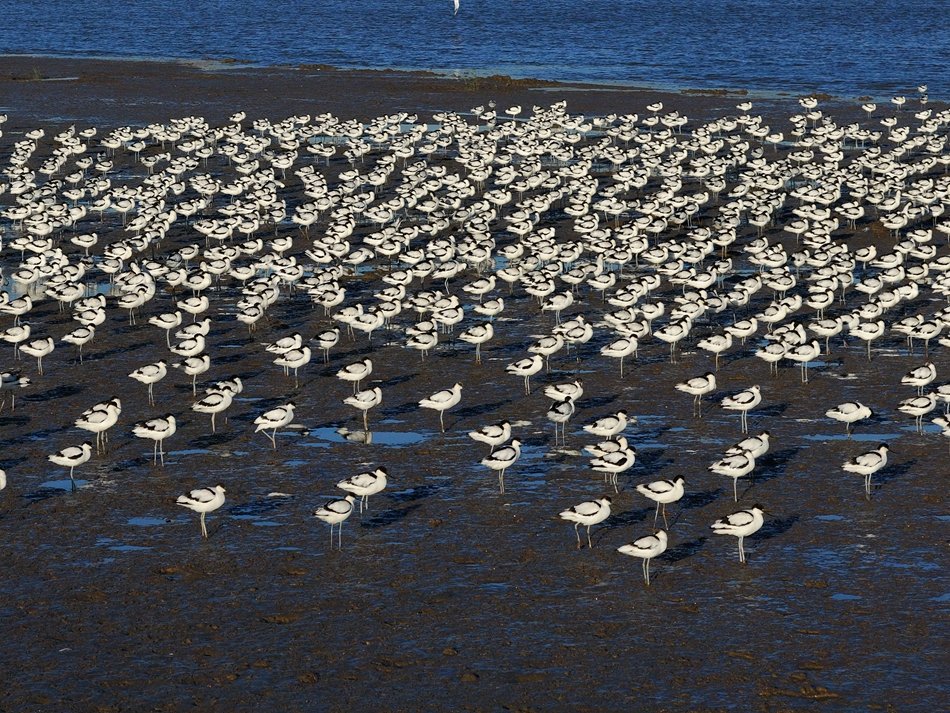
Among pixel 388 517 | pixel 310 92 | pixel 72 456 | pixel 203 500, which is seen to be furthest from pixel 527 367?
pixel 310 92

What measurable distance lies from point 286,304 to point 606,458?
1355 cm

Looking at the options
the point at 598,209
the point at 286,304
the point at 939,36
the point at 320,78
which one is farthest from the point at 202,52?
the point at 286,304

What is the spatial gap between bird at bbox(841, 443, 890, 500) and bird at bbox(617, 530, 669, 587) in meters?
4.31

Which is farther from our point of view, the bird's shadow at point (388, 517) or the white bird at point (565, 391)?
the white bird at point (565, 391)

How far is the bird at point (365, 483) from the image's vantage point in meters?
21.4

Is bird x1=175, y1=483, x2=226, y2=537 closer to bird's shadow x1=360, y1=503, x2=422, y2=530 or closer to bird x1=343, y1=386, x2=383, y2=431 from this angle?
bird's shadow x1=360, y1=503, x2=422, y2=530

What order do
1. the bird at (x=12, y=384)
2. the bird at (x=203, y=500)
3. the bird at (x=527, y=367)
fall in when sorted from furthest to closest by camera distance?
the bird at (x=527, y=367)
the bird at (x=12, y=384)
the bird at (x=203, y=500)

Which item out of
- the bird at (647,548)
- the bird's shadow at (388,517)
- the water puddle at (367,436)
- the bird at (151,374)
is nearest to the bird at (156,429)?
the water puddle at (367,436)

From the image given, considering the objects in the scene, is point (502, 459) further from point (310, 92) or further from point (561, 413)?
point (310, 92)

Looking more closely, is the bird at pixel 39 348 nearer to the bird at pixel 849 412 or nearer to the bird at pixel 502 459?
the bird at pixel 502 459

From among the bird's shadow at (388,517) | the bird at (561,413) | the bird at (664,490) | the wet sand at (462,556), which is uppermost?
the bird at (664,490)

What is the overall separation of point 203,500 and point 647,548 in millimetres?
6617

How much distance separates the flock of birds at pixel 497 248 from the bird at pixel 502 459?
0.19m

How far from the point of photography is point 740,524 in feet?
65.0
